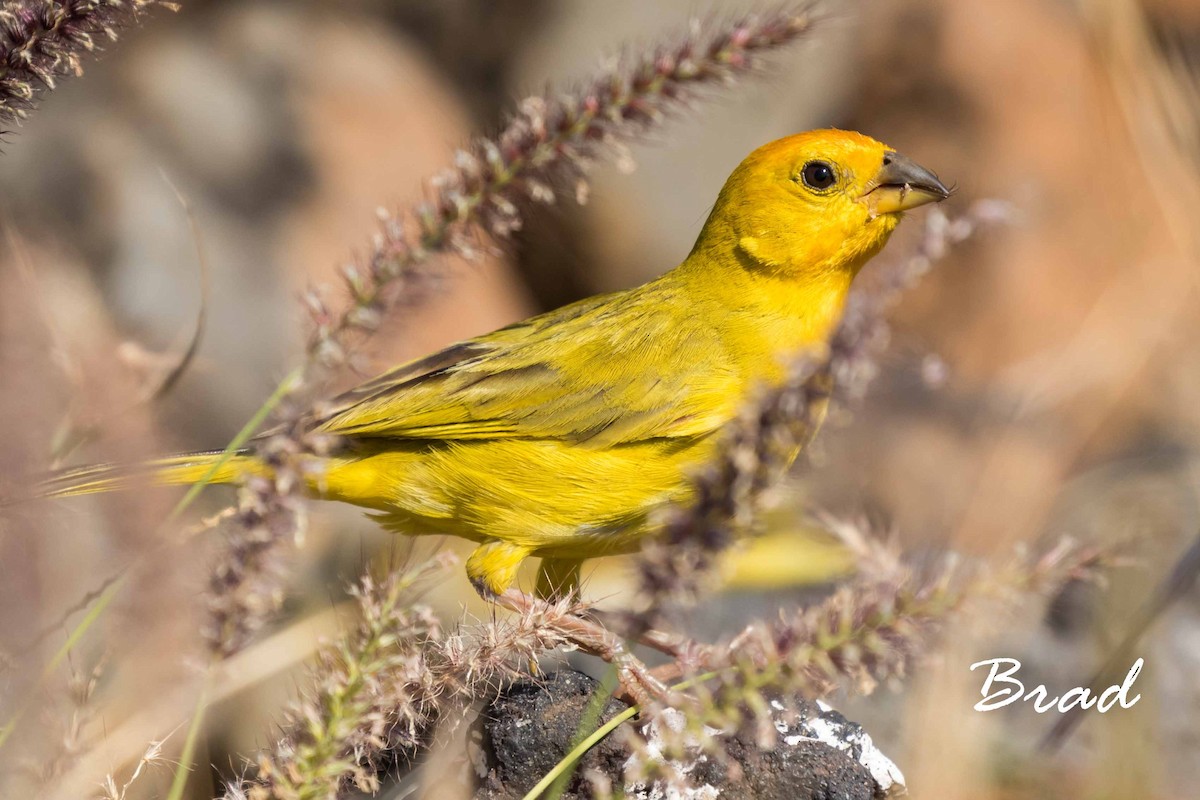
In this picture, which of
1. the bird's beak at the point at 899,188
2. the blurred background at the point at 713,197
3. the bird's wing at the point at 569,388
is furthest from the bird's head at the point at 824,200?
the blurred background at the point at 713,197

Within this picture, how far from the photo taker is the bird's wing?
3332mm

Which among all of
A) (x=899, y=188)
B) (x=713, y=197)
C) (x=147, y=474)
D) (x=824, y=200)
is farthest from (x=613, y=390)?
(x=713, y=197)

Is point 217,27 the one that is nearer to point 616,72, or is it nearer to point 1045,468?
point 1045,468

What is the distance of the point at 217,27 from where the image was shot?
670cm

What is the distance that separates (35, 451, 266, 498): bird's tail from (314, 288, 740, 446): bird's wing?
0.37m

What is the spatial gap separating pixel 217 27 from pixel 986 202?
6.09 metres

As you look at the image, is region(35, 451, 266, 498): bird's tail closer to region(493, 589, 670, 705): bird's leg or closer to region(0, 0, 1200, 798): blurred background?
region(493, 589, 670, 705): bird's leg

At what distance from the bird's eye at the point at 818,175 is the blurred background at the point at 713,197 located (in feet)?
1.83

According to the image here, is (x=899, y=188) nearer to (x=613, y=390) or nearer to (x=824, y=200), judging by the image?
(x=824, y=200)

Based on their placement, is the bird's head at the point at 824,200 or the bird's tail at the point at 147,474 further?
the bird's head at the point at 824,200

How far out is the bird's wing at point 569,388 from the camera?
3.33 metres

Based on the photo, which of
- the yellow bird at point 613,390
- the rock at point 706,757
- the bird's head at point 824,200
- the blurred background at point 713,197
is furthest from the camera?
the blurred background at point 713,197

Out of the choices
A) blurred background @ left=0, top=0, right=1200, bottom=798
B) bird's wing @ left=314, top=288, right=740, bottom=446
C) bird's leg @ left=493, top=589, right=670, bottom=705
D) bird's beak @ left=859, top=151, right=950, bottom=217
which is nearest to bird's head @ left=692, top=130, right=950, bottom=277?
bird's beak @ left=859, top=151, right=950, bottom=217

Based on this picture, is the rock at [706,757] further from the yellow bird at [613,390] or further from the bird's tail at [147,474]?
the bird's tail at [147,474]
